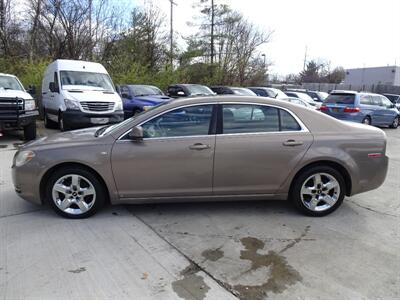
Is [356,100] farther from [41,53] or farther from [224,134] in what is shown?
[41,53]

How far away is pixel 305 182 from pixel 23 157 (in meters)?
3.44

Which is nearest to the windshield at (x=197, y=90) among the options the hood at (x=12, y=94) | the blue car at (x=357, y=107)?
the blue car at (x=357, y=107)

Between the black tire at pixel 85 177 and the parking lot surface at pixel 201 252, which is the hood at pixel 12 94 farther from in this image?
the black tire at pixel 85 177

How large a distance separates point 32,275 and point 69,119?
7.55m

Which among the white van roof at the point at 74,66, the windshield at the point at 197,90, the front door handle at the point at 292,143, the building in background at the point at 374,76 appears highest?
the building in background at the point at 374,76

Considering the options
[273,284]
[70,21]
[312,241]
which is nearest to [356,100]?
[312,241]

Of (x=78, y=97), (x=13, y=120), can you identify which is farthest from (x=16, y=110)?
(x=78, y=97)

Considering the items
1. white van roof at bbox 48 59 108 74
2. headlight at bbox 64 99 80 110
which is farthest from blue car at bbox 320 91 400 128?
headlight at bbox 64 99 80 110

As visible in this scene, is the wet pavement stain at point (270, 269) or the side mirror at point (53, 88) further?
the side mirror at point (53, 88)

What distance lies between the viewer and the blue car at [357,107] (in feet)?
44.8

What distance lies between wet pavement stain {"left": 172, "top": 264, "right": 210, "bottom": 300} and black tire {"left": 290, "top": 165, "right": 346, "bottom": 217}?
1806 mm

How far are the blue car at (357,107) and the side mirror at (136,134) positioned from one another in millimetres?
11293

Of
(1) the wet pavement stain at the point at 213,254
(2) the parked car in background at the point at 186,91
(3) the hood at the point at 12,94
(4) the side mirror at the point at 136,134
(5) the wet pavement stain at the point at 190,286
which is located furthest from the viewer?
(2) the parked car in background at the point at 186,91

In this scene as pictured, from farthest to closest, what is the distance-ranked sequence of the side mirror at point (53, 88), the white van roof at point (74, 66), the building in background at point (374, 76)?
the building in background at point (374, 76) < the white van roof at point (74, 66) < the side mirror at point (53, 88)
